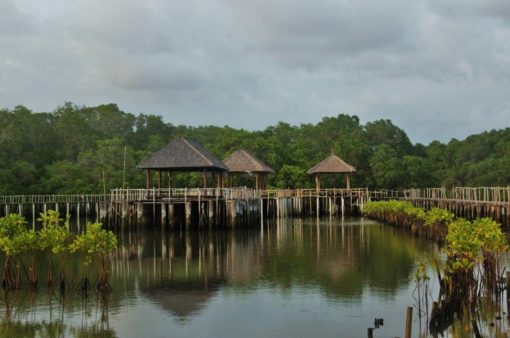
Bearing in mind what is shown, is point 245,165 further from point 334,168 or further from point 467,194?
point 467,194

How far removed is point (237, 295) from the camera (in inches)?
742

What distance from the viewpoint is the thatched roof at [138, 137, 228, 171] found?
127 ft

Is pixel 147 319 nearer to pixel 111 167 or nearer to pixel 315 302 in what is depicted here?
pixel 315 302

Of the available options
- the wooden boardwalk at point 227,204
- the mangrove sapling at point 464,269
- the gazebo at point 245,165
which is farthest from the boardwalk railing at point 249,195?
the mangrove sapling at point 464,269

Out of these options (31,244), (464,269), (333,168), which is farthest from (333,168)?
(464,269)

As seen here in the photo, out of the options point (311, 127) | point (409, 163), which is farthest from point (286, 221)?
point (311, 127)

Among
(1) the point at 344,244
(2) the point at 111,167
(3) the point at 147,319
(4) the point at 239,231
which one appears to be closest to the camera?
(3) the point at 147,319

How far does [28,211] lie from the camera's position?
5553 centimetres

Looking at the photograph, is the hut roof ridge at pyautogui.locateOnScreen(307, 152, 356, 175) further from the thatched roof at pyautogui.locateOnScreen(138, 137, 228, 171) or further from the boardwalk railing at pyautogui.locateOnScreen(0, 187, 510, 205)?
the thatched roof at pyautogui.locateOnScreen(138, 137, 228, 171)

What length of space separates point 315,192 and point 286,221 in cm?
794

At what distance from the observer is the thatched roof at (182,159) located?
3875cm

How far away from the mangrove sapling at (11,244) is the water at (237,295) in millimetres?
778

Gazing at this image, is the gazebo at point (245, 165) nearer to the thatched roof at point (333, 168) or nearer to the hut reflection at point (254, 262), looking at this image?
the thatched roof at point (333, 168)

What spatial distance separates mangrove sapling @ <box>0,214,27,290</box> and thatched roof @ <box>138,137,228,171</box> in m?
18.9
